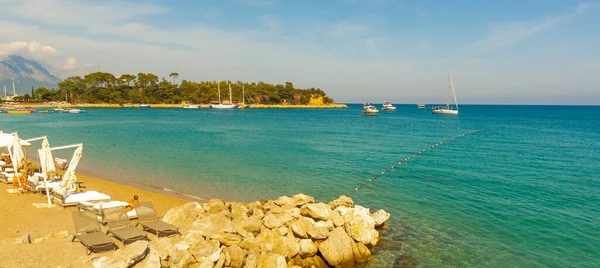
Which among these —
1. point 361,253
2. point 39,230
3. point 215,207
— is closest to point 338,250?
point 361,253

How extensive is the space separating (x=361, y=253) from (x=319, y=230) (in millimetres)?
1439

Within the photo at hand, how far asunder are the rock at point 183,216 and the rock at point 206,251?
2750 millimetres

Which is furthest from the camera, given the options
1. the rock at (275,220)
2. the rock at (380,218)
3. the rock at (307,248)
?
the rock at (380,218)

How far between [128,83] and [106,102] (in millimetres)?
12280

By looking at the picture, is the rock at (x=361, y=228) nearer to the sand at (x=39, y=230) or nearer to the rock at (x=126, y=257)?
the rock at (x=126, y=257)

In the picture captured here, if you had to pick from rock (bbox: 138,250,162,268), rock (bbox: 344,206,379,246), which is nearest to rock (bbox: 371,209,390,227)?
rock (bbox: 344,206,379,246)

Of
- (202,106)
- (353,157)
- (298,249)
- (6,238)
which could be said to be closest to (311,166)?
(353,157)

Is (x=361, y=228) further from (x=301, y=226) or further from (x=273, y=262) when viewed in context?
(x=273, y=262)

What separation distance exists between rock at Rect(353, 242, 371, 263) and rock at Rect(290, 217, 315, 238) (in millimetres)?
1529

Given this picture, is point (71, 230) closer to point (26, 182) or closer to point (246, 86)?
point (26, 182)

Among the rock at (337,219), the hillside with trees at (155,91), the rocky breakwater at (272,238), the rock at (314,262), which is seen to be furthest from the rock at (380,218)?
the hillside with trees at (155,91)

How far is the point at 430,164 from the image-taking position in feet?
84.3

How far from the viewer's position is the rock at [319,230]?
10.1 meters

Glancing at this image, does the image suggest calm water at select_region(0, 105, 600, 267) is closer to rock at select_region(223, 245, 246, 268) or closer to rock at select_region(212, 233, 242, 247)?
rock at select_region(223, 245, 246, 268)
